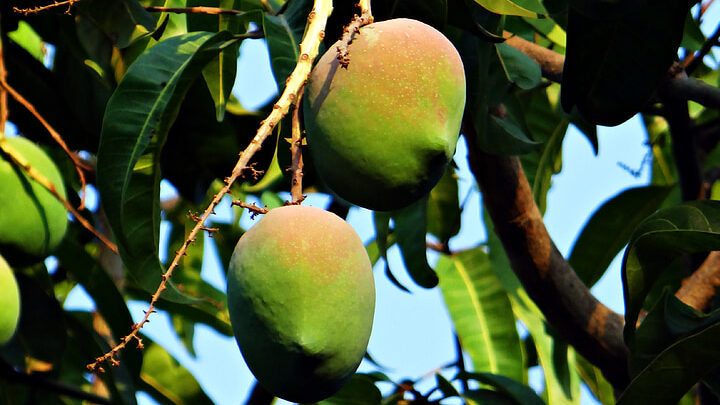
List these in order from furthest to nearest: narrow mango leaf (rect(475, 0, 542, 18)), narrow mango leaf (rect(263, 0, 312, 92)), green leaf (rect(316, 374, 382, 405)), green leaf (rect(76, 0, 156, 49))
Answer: green leaf (rect(316, 374, 382, 405)), green leaf (rect(76, 0, 156, 49)), narrow mango leaf (rect(263, 0, 312, 92)), narrow mango leaf (rect(475, 0, 542, 18))

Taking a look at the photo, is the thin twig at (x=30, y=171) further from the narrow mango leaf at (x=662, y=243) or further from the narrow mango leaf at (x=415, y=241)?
the narrow mango leaf at (x=662, y=243)

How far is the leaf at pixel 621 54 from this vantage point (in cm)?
72

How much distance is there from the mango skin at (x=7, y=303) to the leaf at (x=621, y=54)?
2.13ft

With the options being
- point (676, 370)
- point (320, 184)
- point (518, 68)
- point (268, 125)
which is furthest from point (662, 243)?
point (320, 184)

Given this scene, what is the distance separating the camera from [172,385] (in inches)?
59.3

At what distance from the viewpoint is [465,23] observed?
0.96m

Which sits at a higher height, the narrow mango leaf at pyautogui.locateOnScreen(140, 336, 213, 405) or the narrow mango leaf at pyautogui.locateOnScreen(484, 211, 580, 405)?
the narrow mango leaf at pyautogui.locateOnScreen(484, 211, 580, 405)

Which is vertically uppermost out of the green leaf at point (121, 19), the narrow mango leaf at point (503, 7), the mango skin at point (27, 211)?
the narrow mango leaf at point (503, 7)

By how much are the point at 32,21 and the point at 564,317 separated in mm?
959

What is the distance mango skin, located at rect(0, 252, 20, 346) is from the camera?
0.96 m

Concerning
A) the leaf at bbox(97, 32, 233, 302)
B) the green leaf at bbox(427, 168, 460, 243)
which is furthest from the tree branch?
the leaf at bbox(97, 32, 233, 302)

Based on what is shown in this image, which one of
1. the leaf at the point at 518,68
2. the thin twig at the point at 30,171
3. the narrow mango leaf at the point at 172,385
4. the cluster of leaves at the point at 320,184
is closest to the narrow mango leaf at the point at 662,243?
the cluster of leaves at the point at 320,184

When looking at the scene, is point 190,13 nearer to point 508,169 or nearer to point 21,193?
point 21,193

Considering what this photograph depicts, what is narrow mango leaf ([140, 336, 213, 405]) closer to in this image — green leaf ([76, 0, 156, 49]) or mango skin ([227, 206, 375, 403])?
green leaf ([76, 0, 156, 49])
